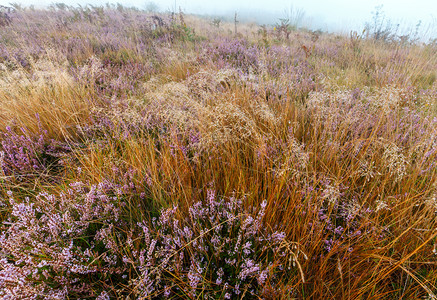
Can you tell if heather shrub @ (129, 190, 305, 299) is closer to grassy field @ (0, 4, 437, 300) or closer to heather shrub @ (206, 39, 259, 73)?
grassy field @ (0, 4, 437, 300)

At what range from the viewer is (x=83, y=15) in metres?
9.43

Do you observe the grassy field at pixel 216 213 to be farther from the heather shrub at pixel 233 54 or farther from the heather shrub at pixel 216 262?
the heather shrub at pixel 233 54

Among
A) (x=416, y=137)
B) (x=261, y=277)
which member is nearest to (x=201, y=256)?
(x=261, y=277)

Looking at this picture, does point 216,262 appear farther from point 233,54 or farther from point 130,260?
point 233,54

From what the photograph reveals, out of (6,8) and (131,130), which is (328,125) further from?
(6,8)

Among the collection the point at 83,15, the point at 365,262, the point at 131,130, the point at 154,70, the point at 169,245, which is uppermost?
the point at 83,15

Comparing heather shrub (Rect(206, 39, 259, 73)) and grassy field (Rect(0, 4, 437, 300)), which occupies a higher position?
heather shrub (Rect(206, 39, 259, 73))

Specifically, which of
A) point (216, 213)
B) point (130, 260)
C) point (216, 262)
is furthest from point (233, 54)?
point (130, 260)

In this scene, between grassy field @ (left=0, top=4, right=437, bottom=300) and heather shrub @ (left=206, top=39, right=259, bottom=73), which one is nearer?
grassy field @ (left=0, top=4, right=437, bottom=300)

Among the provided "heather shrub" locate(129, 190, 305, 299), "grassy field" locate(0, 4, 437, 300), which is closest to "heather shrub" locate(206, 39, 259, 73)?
"grassy field" locate(0, 4, 437, 300)

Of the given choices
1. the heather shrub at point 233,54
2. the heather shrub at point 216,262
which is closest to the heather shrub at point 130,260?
the heather shrub at point 216,262

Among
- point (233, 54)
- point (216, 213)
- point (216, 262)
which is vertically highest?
→ point (233, 54)

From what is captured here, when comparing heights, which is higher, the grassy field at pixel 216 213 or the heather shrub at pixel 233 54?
the heather shrub at pixel 233 54

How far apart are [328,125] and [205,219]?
149cm
